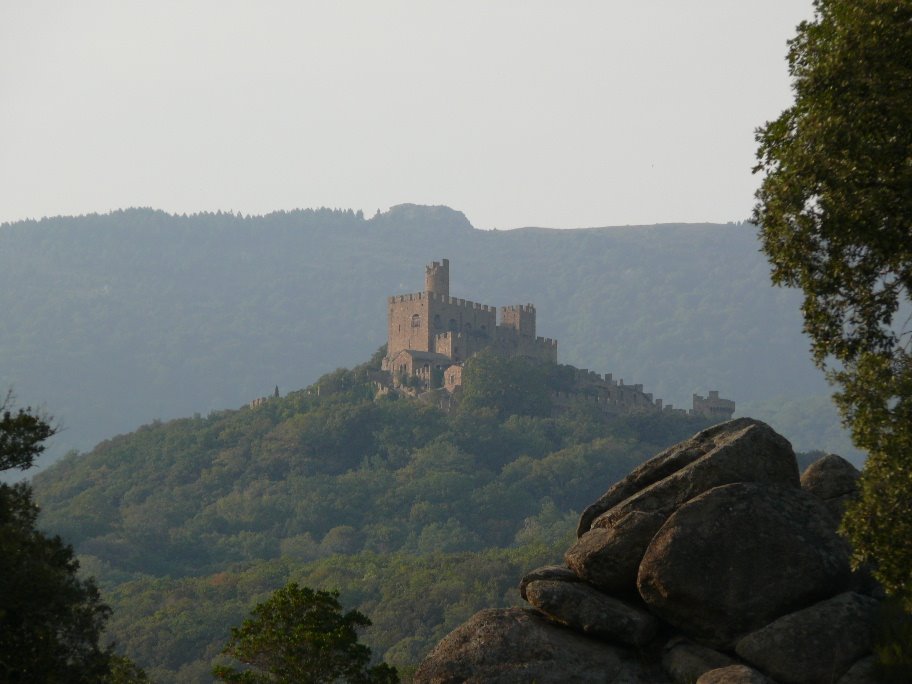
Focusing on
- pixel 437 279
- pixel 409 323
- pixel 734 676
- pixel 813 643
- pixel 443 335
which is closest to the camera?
pixel 734 676

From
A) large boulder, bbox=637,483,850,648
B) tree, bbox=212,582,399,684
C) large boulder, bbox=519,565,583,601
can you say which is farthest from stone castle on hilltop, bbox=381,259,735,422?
large boulder, bbox=637,483,850,648

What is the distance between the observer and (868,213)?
18344mm

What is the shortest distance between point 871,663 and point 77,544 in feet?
339

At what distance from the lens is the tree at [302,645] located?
71.2ft

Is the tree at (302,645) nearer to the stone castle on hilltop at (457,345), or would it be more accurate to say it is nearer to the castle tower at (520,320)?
the stone castle on hilltop at (457,345)

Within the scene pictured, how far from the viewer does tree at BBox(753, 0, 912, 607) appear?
1769 centimetres

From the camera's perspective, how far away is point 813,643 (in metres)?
18.8

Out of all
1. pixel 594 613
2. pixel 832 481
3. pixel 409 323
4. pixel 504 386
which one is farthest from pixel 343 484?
pixel 594 613

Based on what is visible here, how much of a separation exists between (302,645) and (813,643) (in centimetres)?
742

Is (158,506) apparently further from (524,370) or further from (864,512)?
(864,512)

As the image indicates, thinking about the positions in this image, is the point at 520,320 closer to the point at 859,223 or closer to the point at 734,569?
the point at 734,569

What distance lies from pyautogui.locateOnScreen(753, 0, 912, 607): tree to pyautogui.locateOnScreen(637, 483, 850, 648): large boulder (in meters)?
1.21

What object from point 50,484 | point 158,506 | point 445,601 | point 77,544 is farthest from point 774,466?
point 50,484

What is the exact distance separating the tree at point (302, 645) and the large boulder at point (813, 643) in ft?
18.7
